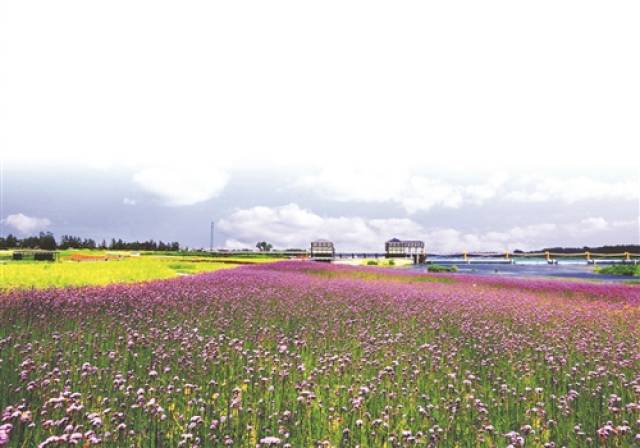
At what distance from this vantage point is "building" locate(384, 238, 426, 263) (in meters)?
73.1

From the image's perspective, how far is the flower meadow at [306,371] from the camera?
13.4ft

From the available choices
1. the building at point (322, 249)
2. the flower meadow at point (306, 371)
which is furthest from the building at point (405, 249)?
the flower meadow at point (306, 371)

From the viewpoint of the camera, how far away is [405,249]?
3255 inches

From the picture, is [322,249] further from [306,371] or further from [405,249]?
[306,371]

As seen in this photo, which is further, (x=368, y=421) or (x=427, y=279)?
(x=427, y=279)

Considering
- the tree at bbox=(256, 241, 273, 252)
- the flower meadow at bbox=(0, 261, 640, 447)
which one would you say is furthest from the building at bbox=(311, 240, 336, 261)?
the flower meadow at bbox=(0, 261, 640, 447)

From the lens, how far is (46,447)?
124 inches

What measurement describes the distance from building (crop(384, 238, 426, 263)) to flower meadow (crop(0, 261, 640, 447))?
201 feet

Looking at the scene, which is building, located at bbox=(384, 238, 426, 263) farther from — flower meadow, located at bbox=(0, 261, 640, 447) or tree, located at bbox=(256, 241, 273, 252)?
flower meadow, located at bbox=(0, 261, 640, 447)

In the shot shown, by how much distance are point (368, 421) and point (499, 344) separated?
12.9 feet

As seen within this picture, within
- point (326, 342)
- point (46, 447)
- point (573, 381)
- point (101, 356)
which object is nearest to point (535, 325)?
point (573, 381)

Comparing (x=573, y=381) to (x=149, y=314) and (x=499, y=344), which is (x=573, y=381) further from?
(x=149, y=314)

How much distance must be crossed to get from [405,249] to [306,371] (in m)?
77.9

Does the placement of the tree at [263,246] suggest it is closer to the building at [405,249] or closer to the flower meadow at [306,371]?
the building at [405,249]
